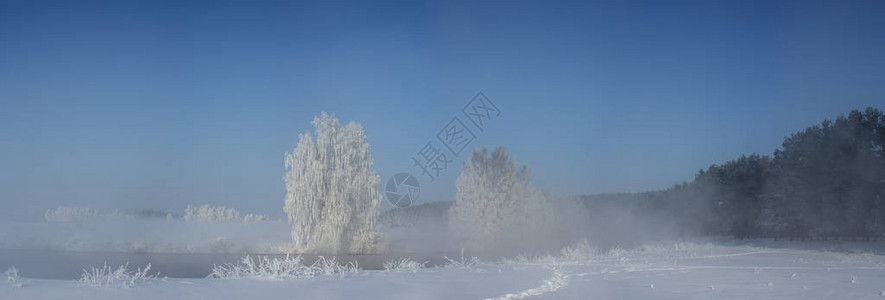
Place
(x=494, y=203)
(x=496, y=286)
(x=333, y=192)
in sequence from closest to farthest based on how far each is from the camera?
(x=496, y=286) < (x=333, y=192) < (x=494, y=203)

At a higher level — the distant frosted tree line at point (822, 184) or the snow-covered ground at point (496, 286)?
the distant frosted tree line at point (822, 184)

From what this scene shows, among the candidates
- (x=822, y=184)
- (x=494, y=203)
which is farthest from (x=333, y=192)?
(x=822, y=184)

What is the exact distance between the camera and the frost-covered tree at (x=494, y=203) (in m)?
50.2

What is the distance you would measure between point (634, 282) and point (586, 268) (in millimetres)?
2864

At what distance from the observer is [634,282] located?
9.82 m

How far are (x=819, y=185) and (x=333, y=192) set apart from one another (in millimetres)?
28324

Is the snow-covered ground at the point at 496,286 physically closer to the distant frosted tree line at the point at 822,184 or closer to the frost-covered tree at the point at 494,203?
the distant frosted tree line at the point at 822,184

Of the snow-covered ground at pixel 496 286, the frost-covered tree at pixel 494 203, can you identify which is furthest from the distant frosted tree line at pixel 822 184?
the snow-covered ground at pixel 496 286

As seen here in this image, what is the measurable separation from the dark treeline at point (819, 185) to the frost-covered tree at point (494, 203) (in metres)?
16.4

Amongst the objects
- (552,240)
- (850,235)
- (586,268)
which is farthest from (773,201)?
(586,268)

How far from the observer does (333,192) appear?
1533 inches

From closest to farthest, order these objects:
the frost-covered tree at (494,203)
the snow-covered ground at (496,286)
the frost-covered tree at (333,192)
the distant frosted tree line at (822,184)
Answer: the snow-covered ground at (496,286) < the distant frosted tree line at (822,184) < the frost-covered tree at (333,192) < the frost-covered tree at (494,203)

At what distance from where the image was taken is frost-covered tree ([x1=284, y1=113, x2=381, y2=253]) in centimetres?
3838

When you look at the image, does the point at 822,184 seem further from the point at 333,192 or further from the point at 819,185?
the point at 333,192
